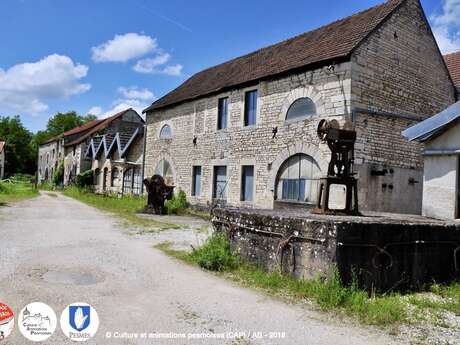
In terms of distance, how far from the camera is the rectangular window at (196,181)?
18316mm

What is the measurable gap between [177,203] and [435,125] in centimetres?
1168

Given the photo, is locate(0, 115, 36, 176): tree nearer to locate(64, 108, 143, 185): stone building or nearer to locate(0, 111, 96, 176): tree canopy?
locate(0, 111, 96, 176): tree canopy

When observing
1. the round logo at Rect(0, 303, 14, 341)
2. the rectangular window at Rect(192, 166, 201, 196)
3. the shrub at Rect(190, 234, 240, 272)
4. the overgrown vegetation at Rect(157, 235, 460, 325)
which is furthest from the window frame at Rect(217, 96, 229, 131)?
the round logo at Rect(0, 303, 14, 341)

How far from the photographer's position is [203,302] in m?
4.74

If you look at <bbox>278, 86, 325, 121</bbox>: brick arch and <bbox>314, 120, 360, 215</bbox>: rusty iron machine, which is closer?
<bbox>314, 120, 360, 215</bbox>: rusty iron machine

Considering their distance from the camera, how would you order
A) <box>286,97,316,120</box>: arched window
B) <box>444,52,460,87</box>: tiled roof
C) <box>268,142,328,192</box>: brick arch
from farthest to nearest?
<box>444,52,460,87</box>: tiled roof
<box>286,97,316,120</box>: arched window
<box>268,142,328,192</box>: brick arch

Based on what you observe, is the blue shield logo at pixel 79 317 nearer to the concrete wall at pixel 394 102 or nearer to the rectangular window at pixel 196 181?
the concrete wall at pixel 394 102

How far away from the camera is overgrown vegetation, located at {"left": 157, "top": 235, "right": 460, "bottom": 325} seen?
4.50m

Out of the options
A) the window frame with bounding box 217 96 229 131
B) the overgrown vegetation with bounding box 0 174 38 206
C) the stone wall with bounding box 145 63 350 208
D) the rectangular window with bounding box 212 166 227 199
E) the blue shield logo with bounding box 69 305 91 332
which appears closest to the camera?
the blue shield logo with bounding box 69 305 91 332

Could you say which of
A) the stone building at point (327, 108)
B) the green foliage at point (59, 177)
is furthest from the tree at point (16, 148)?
the stone building at point (327, 108)

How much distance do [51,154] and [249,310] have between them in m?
50.8

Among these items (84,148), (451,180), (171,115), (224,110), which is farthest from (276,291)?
(84,148)

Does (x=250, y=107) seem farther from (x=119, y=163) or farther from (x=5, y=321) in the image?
(x=119, y=163)

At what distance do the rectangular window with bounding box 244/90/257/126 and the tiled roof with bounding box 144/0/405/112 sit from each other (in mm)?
546
